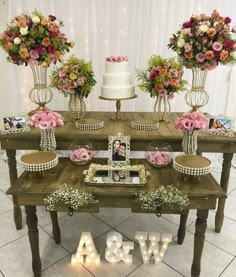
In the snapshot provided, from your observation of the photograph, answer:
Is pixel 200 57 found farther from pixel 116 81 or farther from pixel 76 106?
pixel 76 106

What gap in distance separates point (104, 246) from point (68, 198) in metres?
0.82

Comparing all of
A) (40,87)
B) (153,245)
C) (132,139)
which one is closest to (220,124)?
(132,139)

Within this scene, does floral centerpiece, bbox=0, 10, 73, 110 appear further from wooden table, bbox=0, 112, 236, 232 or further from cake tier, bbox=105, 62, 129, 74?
wooden table, bbox=0, 112, 236, 232

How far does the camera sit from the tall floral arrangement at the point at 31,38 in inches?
74.2

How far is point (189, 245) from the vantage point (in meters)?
2.10

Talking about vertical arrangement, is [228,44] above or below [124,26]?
below

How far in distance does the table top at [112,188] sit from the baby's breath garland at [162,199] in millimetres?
52

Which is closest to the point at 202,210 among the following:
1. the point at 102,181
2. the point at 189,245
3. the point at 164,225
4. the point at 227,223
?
the point at 102,181

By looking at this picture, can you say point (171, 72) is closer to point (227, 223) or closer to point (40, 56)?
point (40, 56)

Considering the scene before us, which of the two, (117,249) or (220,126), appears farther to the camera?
(220,126)

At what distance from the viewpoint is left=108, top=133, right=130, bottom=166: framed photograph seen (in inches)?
70.1

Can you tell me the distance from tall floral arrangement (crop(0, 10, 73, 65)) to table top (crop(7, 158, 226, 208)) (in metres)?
0.88

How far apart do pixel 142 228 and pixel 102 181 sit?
36.4 inches

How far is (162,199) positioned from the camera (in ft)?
4.76
